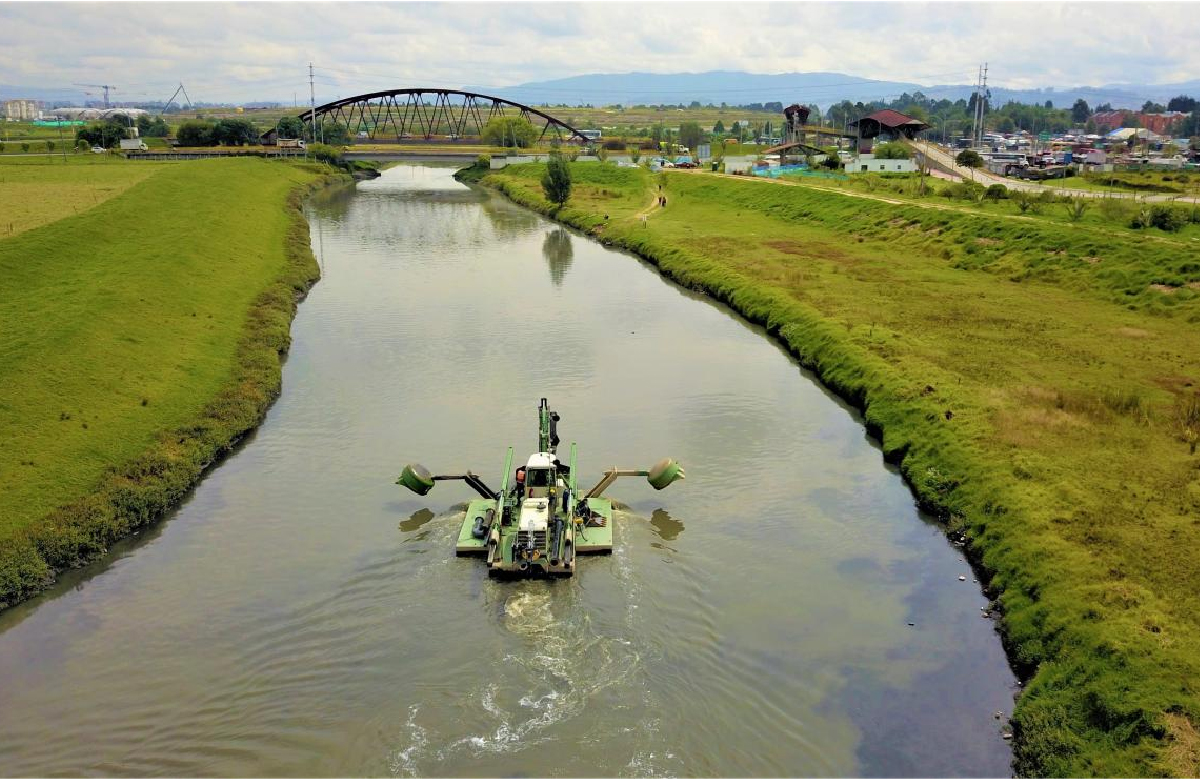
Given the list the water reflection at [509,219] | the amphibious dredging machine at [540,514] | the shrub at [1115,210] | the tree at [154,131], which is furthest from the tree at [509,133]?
the amphibious dredging machine at [540,514]

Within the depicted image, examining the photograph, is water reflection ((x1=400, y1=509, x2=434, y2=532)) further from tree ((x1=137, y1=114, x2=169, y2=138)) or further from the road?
tree ((x1=137, y1=114, x2=169, y2=138))

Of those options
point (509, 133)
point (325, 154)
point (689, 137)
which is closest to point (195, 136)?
point (325, 154)

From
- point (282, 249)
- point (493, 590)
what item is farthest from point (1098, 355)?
point (282, 249)

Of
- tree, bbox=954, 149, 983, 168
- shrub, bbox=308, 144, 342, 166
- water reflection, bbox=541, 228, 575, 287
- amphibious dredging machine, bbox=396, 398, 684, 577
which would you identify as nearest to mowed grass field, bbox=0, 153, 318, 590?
amphibious dredging machine, bbox=396, 398, 684, 577

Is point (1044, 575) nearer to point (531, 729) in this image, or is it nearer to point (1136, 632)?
point (1136, 632)

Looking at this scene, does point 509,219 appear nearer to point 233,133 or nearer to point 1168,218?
point 1168,218
